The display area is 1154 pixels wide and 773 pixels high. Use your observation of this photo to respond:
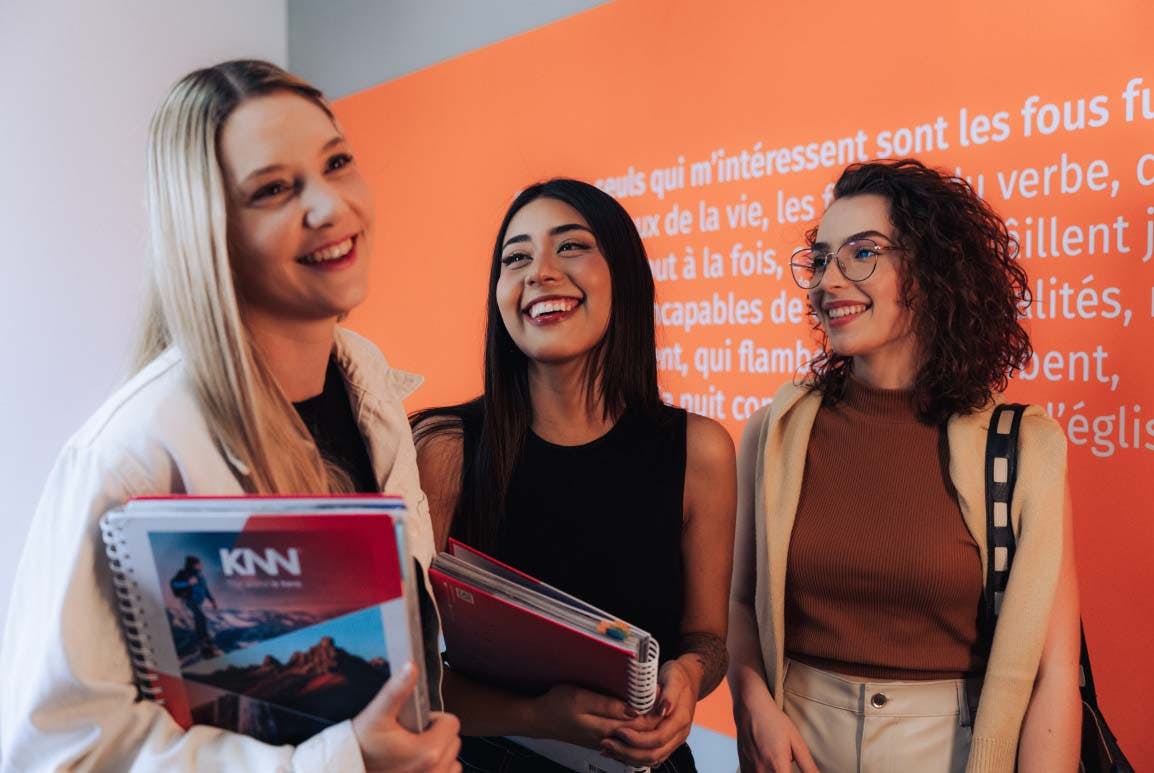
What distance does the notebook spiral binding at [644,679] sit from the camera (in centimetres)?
111

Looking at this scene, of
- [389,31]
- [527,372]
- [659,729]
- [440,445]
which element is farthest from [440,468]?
[389,31]

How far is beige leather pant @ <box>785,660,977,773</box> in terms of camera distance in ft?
4.83

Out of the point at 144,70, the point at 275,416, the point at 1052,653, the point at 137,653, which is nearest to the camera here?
the point at 137,653

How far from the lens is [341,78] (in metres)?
4.52

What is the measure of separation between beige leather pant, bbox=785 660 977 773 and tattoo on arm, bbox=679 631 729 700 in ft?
0.71

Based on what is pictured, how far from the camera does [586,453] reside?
158cm

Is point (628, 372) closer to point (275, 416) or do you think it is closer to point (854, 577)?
point (854, 577)

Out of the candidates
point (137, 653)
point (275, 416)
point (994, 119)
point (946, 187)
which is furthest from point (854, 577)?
point (994, 119)

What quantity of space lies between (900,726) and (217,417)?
123 cm

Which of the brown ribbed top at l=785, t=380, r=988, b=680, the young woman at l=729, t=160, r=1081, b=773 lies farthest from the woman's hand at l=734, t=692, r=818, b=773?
the brown ribbed top at l=785, t=380, r=988, b=680

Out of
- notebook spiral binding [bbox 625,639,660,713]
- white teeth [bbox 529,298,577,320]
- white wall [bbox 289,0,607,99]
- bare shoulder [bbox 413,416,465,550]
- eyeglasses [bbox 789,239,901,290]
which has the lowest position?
notebook spiral binding [bbox 625,639,660,713]

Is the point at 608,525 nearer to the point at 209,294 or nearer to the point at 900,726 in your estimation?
the point at 900,726

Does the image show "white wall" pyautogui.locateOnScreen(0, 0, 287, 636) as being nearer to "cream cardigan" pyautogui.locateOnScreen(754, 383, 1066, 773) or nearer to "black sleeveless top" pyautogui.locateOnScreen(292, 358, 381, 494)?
"black sleeveless top" pyautogui.locateOnScreen(292, 358, 381, 494)

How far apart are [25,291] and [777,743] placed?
148 inches
